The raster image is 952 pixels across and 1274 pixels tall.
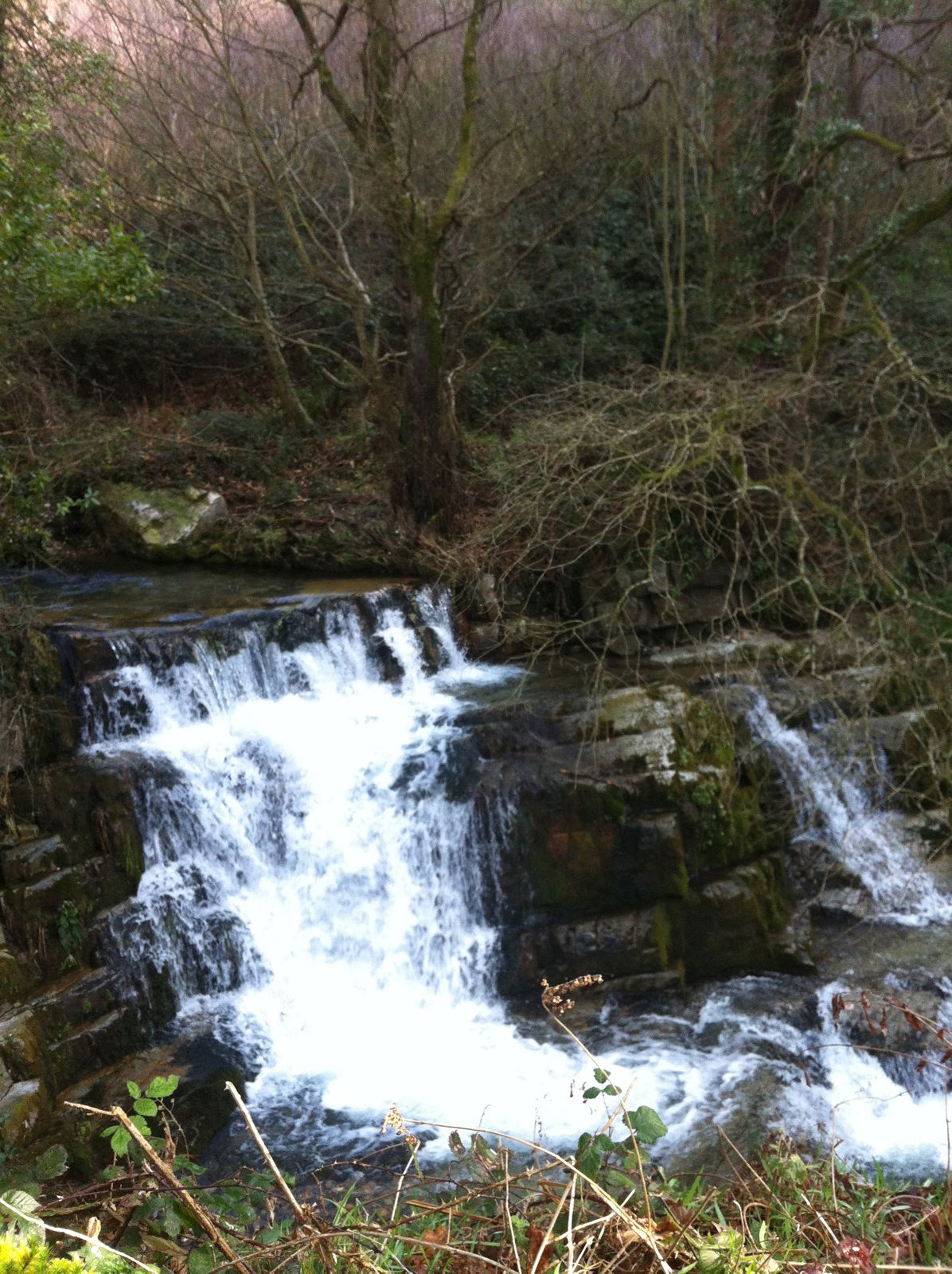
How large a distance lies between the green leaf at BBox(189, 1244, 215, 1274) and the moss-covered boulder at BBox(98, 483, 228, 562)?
8459 mm

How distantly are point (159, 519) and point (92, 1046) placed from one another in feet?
18.5

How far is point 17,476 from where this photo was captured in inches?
339

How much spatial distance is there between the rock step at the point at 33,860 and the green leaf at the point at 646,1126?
4575 millimetres

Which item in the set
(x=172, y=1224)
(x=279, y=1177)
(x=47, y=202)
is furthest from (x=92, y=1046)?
(x=47, y=202)

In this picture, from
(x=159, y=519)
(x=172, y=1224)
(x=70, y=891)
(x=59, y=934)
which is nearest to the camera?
(x=172, y=1224)

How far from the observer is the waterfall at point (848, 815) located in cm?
733

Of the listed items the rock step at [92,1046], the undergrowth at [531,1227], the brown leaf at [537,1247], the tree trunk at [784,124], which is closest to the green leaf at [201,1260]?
the undergrowth at [531,1227]

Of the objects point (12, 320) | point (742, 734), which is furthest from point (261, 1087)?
point (12, 320)

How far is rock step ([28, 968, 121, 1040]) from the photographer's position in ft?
18.3

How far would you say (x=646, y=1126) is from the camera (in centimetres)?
237

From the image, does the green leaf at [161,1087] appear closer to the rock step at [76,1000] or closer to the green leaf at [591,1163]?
the green leaf at [591,1163]

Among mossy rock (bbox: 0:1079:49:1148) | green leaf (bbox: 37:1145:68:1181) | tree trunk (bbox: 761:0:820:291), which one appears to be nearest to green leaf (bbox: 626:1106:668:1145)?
green leaf (bbox: 37:1145:68:1181)

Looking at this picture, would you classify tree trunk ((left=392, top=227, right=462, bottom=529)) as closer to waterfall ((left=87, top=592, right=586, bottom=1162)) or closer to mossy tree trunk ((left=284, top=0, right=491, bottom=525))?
mossy tree trunk ((left=284, top=0, right=491, bottom=525))

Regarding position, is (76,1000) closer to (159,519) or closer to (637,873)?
(637,873)
